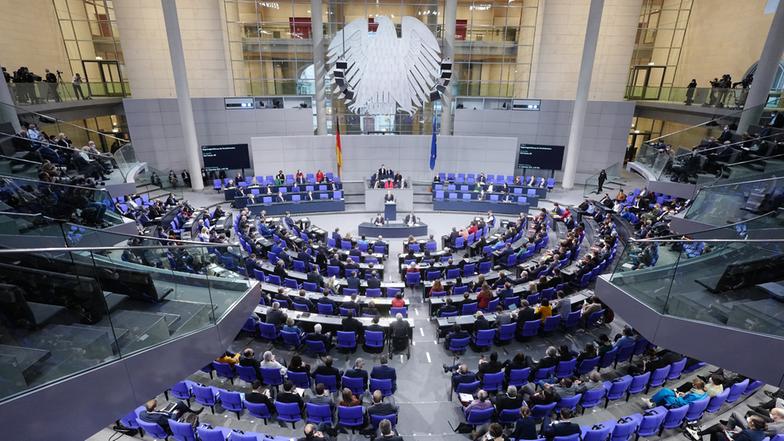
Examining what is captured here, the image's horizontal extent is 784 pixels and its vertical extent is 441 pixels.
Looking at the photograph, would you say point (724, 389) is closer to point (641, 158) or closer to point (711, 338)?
point (711, 338)

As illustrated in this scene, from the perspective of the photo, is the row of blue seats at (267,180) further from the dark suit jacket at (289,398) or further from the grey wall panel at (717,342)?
the grey wall panel at (717,342)

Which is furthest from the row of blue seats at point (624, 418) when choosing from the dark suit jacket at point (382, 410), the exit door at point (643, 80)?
the exit door at point (643, 80)

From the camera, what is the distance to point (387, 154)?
80.4ft

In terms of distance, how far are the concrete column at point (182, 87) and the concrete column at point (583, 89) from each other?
71.6ft

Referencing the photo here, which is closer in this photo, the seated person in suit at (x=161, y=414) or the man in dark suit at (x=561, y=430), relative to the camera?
the man in dark suit at (x=561, y=430)

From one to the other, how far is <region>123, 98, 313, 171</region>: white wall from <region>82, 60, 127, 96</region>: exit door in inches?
93.4

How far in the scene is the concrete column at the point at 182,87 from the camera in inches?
779

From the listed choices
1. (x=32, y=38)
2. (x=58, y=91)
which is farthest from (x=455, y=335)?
(x=32, y=38)

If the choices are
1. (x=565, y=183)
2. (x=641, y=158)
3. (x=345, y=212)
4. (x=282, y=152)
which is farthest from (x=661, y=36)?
(x=282, y=152)

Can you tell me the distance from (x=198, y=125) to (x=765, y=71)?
28.1 meters

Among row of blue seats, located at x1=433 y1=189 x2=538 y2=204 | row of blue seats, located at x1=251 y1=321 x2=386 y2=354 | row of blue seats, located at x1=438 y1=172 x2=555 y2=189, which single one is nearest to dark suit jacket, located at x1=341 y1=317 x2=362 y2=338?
row of blue seats, located at x1=251 y1=321 x2=386 y2=354

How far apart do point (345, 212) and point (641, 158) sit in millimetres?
14078

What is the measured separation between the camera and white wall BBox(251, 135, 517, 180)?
23891 millimetres

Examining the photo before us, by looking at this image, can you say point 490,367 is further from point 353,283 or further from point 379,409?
point 353,283
